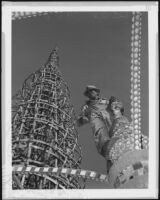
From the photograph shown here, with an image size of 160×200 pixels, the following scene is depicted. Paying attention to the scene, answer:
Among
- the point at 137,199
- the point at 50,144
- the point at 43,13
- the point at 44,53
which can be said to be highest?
the point at 43,13

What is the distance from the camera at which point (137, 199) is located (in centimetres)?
912

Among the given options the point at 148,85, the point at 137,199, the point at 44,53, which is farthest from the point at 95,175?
the point at 44,53

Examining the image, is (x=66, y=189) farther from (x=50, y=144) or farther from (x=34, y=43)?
(x=34, y=43)

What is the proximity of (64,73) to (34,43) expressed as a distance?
1054 mm

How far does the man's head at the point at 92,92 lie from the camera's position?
10.3 m

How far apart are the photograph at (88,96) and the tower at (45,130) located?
33mm

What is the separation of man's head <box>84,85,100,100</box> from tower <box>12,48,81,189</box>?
852 mm

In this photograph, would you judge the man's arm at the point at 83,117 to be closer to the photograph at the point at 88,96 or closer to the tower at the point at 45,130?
the photograph at the point at 88,96

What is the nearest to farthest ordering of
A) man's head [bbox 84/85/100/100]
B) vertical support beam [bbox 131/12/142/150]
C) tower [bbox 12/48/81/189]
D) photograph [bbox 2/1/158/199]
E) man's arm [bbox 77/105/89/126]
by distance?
photograph [bbox 2/1/158/199], vertical support beam [bbox 131/12/142/150], tower [bbox 12/48/81/189], man's head [bbox 84/85/100/100], man's arm [bbox 77/105/89/126]

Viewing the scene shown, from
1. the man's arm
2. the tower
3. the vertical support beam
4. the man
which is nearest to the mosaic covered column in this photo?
the vertical support beam

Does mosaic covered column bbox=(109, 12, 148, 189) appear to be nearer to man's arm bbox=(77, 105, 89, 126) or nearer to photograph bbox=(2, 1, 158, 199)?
photograph bbox=(2, 1, 158, 199)

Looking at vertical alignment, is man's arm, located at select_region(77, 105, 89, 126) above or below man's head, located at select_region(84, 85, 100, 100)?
below

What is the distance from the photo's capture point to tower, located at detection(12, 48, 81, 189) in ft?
33.3

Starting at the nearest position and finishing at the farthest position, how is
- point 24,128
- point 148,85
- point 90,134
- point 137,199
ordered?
point 137,199, point 148,85, point 90,134, point 24,128
